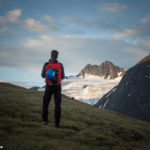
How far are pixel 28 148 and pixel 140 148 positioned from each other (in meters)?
6.53

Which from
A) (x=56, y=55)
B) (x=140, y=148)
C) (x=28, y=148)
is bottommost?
(x=140, y=148)

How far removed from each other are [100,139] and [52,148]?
4.42 m

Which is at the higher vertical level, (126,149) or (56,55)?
(56,55)

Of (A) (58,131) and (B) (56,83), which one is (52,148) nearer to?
(A) (58,131)

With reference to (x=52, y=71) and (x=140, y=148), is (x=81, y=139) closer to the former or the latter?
(x=140, y=148)

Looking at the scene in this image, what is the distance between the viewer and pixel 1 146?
28.3ft

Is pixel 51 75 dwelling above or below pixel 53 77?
above

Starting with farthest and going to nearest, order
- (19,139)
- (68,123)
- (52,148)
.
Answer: (68,123) < (19,139) < (52,148)

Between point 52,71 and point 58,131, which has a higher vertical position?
point 52,71

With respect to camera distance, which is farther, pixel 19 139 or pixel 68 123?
pixel 68 123

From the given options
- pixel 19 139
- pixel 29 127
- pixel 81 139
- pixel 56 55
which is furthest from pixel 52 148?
pixel 56 55

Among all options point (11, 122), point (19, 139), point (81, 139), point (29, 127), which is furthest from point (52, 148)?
point (11, 122)

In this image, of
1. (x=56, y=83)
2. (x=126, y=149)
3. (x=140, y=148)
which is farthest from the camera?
(x=56, y=83)

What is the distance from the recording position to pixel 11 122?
43.6 ft
